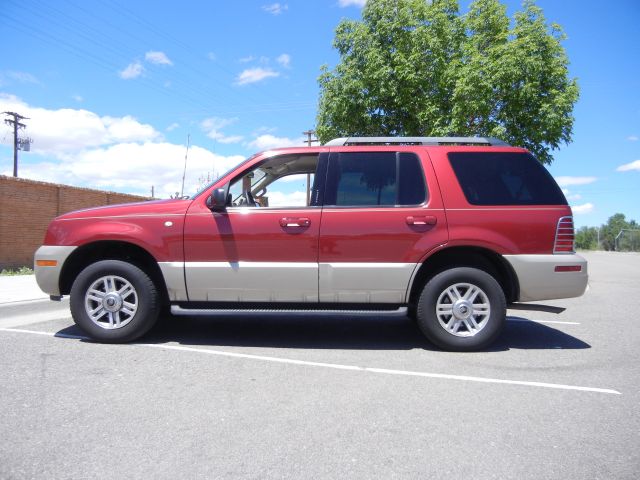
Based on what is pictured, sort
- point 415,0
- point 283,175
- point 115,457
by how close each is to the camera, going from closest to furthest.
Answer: point 115,457 → point 283,175 → point 415,0

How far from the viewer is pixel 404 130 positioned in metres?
13.5

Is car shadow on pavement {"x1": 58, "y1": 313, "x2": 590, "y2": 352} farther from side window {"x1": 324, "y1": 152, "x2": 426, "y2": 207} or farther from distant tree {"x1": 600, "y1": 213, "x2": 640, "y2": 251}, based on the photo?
distant tree {"x1": 600, "y1": 213, "x2": 640, "y2": 251}

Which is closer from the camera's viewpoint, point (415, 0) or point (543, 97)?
point (543, 97)

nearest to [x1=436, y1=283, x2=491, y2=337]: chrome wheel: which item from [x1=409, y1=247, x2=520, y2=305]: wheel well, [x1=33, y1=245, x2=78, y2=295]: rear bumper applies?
[x1=409, y1=247, x2=520, y2=305]: wheel well

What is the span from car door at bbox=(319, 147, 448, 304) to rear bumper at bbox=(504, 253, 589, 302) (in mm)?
816

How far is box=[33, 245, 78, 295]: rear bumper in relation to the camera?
479cm

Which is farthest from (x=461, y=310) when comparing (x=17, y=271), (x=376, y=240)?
(x=17, y=271)

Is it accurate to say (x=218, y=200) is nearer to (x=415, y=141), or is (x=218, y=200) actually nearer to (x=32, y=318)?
(x=415, y=141)

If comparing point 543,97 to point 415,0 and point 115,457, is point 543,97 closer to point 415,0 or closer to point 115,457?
point 415,0

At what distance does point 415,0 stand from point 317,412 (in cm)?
1328

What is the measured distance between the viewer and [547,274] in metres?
4.53

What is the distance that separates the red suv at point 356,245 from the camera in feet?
14.9

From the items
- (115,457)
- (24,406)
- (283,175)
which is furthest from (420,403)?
(283,175)

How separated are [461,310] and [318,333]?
68.9 inches
